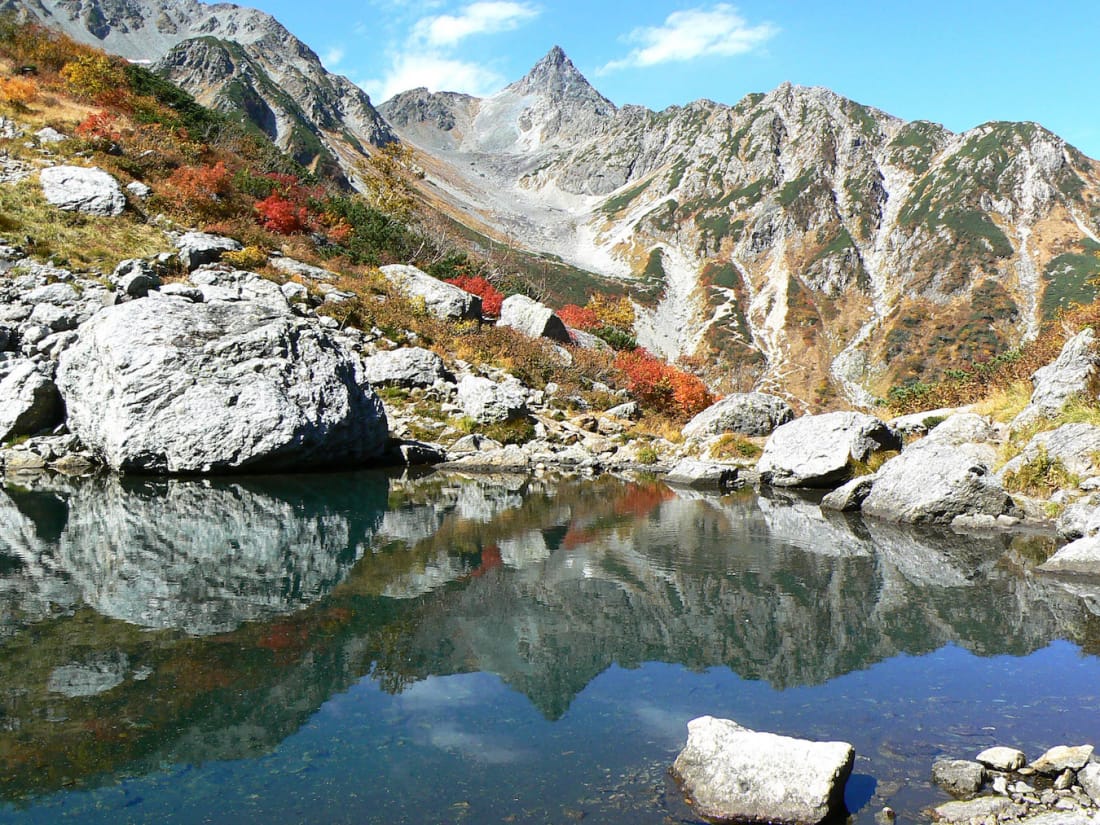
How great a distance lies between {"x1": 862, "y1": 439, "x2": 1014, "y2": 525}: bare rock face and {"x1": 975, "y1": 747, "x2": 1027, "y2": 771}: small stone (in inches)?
513

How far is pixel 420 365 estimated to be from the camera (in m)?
32.7

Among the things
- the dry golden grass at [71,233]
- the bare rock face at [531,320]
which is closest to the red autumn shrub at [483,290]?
the bare rock face at [531,320]

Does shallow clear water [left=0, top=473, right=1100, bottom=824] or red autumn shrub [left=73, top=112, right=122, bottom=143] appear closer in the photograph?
shallow clear water [left=0, top=473, right=1100, bottom=824]

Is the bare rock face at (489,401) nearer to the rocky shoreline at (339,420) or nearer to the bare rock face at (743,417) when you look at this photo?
the rocky shoreline at (339,420)

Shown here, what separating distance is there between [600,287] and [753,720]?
142 meters

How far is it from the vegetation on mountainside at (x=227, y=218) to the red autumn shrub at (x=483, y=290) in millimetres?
136

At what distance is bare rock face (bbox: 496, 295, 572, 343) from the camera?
142 ft

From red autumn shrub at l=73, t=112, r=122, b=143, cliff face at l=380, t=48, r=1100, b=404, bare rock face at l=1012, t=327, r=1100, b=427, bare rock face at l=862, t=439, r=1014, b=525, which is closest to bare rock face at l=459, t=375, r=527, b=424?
bare rock face at l=862, t=439, r=1014, b=525

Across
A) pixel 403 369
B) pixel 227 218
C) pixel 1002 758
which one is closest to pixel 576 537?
pixel 1002 758

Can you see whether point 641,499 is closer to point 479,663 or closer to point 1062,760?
point 479,663

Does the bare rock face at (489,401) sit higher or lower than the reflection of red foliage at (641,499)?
higher

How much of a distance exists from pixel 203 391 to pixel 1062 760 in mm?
22839

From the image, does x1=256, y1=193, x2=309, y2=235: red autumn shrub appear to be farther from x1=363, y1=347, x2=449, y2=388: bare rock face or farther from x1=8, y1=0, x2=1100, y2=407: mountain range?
x1=8, y1=0, x2=1100, y2=407: mountain range

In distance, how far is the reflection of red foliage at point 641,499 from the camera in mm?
20703
